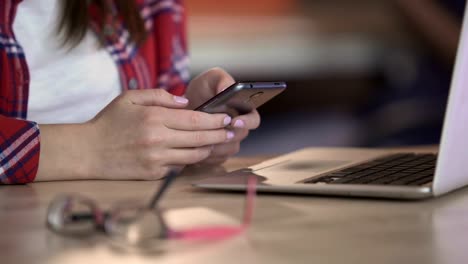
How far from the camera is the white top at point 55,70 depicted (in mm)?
1317

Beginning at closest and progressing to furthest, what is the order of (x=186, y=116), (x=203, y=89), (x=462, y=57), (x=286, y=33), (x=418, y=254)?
(x=418, y=254) → (x=462, y=57) → (x=186, y=116) → (x=203, y=89) → (x=286, y=33)

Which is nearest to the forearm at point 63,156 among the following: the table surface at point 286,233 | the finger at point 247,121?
the table surface at point 286,233

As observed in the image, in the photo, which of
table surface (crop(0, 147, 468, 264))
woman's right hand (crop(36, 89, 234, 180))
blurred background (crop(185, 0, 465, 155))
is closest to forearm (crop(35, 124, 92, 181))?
woman's right hand (crop(36, 89, 234, 180))

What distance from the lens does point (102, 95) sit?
54.9 inches

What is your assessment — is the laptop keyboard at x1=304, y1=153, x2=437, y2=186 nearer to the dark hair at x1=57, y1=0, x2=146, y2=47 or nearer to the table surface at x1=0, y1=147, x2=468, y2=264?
the table surface at x1=0, y1=147, x2=468, y2=264

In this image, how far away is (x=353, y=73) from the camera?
429cm

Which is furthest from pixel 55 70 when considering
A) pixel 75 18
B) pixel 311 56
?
pixel 311 56

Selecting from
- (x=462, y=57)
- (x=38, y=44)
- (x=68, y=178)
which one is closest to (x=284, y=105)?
(x=38, y=44)

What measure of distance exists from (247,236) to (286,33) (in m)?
3.53

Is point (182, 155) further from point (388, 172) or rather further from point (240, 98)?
point (388, 172)

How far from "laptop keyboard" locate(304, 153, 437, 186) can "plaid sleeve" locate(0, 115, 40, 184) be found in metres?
0.38

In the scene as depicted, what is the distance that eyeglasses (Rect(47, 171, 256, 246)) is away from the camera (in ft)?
2.10

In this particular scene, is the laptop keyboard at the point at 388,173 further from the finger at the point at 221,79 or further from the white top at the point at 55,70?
the white top at the point at 55,70

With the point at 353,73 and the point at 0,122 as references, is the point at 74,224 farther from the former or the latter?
the point at 353,73
